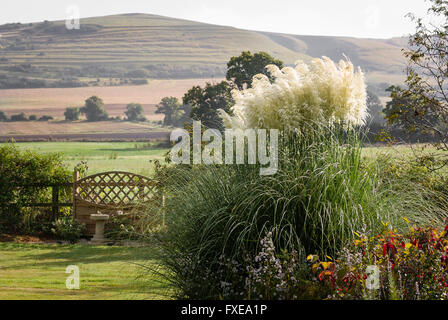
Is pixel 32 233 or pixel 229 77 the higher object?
pixel 229 77

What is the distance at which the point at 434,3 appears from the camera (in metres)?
7.89

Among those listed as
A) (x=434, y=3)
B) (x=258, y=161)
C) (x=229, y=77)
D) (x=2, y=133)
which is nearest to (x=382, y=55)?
(x=2, y=133)

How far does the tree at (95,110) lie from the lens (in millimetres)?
43281

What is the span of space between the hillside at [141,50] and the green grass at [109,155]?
20.1 meters

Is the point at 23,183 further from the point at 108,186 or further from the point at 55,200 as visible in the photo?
the point at 108,186

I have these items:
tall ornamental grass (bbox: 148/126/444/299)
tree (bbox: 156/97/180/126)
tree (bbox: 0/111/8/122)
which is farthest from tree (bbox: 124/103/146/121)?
tall ornamental grass (bbox: 148/126/444/299)

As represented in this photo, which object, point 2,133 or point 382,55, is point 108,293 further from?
point 382,55

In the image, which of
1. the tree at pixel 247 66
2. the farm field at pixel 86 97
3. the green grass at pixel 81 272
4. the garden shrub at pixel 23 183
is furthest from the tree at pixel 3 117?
the green grass at pixel 81 272

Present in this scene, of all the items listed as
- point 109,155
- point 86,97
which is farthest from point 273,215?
point 86,97

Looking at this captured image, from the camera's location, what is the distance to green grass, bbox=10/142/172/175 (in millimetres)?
22264

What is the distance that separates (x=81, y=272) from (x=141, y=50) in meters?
65.5

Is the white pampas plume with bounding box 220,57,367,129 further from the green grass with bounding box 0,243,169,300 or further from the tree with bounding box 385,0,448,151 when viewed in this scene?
the tree with bounding box 385,0,448,151
